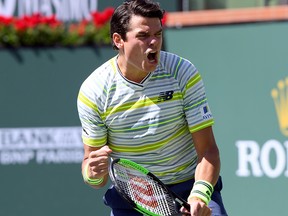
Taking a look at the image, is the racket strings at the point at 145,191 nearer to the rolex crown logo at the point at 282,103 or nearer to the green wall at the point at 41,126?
the rolex crown logo at the point at 282,103

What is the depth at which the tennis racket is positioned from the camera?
13.0 feet

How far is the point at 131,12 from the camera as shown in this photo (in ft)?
13.2

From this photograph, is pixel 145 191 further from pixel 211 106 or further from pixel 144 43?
pixel 211 106

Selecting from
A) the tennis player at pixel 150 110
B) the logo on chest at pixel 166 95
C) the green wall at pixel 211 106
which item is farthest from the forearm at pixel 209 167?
the green wall at pixel 211 106

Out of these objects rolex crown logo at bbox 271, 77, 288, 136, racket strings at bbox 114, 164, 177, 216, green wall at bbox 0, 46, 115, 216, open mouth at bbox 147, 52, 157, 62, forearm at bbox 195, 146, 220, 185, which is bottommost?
green wall at bbox 0, 46, 115, 216

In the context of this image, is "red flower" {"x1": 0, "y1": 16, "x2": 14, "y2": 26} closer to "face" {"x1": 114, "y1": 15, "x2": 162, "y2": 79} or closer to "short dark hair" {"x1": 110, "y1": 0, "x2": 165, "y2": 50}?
"short dark hair" {"x1": 110, "y1": 0, "x2": 165, "y2": 50}

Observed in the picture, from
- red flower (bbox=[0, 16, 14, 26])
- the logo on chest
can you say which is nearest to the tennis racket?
the logo on chest

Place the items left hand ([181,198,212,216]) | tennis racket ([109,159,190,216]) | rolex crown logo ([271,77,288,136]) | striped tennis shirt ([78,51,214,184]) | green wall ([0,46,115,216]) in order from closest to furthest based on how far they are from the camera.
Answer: left hand ([181,198,212,216])
tennis racket ([109,159,190,216])
striped tennis shirt ([78,51,214,184])
rolex crown logo ([271,77,288,136])
green wall ([0,46,115,216])

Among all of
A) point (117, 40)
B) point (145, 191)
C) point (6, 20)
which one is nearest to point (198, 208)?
point (145, 191)

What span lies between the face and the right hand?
1.49 ft

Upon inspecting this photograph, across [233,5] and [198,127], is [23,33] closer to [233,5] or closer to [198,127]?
[233,5]

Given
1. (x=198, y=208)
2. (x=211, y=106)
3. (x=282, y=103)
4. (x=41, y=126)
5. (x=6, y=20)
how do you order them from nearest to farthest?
(x=198, y=208) → (x=282, y=103) → (x=211, y=106) → (x=41, y=126) → (x=6, y=20)

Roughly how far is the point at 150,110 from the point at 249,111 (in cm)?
241

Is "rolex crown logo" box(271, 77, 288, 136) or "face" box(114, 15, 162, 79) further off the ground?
"face" box(114, 15, 162, 79)
